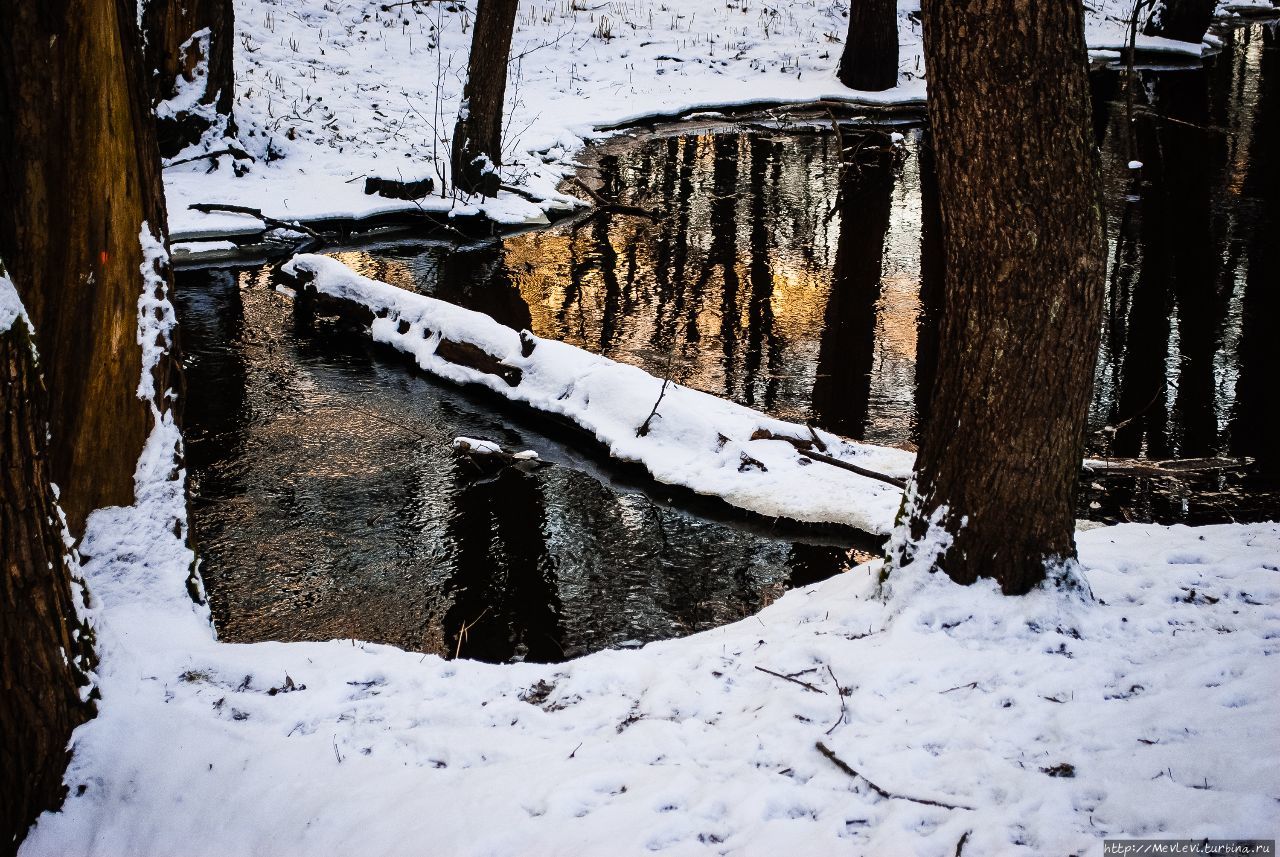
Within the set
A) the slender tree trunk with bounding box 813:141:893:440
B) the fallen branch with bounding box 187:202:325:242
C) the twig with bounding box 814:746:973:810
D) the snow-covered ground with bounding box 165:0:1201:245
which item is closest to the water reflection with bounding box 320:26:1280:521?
the slender tree trunk with bounding box 813:141:893:440

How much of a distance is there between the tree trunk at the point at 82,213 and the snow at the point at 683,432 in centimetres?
381

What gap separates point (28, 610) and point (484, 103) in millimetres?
11186

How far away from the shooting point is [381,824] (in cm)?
325

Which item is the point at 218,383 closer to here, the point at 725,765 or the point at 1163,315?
the point at 725,765

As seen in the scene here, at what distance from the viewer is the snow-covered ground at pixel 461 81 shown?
14.0 m

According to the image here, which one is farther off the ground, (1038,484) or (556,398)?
(1038,484)

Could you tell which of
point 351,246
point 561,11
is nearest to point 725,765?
point 351,246

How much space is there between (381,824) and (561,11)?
2351cm

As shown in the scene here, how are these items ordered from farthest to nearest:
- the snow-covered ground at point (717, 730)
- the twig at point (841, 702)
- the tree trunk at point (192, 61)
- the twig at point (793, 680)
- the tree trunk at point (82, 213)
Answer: the tree trunk at point (192, 61) < the twig at point (793, 680) < the twig at point (841, 702) < the tree trunk at point (82, 213) < the snow-covered ground at point (717, 730)

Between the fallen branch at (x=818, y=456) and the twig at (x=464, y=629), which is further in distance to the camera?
the fallen branch at (x=818, y=456)

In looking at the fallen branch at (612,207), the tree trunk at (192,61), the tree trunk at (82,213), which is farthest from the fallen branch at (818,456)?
the tree trunk at (192,61)

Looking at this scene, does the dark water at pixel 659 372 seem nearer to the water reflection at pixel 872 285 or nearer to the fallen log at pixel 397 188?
the water reflection at pixel 872 285

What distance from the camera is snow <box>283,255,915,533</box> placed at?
266 inches

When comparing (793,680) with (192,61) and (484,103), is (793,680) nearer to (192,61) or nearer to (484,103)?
(484,103)
